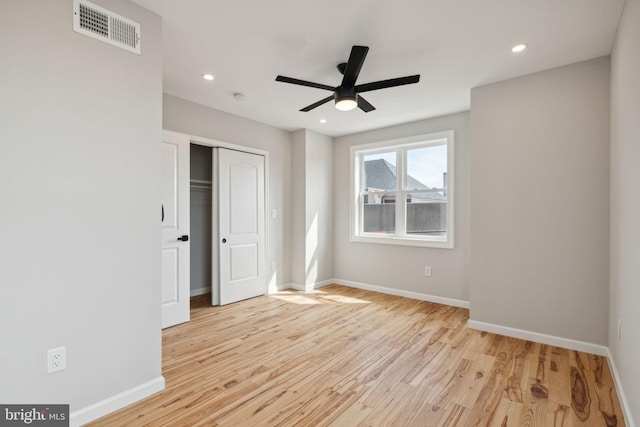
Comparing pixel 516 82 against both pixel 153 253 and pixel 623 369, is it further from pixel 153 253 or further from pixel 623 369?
pixel 153 253

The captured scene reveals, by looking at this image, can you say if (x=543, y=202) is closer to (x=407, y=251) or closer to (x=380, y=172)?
(x=407, y=251)

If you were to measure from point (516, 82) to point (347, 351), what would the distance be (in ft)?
10.1

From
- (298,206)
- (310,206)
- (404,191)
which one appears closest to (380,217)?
(404,191)

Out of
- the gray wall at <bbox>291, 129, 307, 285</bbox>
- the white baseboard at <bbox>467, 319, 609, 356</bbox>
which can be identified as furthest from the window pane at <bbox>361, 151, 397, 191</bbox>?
the white baseboard at <bbox>467, 319, 609, 356</bbox>

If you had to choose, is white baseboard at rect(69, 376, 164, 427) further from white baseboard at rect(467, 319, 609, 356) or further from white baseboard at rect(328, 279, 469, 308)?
white baseboard at rect(328, 279, 469, 308)

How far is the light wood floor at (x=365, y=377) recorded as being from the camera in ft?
6.23

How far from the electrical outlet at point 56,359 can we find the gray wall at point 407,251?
12.9 feet

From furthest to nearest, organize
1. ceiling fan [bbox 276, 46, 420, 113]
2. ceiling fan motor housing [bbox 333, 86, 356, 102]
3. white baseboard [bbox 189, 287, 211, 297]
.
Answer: white baseboard [bbox 189, 287, 211, 297] → ceiling fan motor housing [bbox 333, 86, 356, 102] → ceiling fan [bbox 276, 46, 420, 113]

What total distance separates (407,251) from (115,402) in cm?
376

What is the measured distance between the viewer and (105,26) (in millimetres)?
1885

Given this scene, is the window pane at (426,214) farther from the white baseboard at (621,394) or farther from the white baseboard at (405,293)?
the white baseboard at (621,394)

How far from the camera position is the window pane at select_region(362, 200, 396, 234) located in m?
4.87

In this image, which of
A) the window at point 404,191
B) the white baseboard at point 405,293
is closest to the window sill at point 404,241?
the window at point 404,191

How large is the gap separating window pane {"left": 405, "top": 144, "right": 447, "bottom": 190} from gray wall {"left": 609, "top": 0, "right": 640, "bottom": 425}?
194 centimetres
